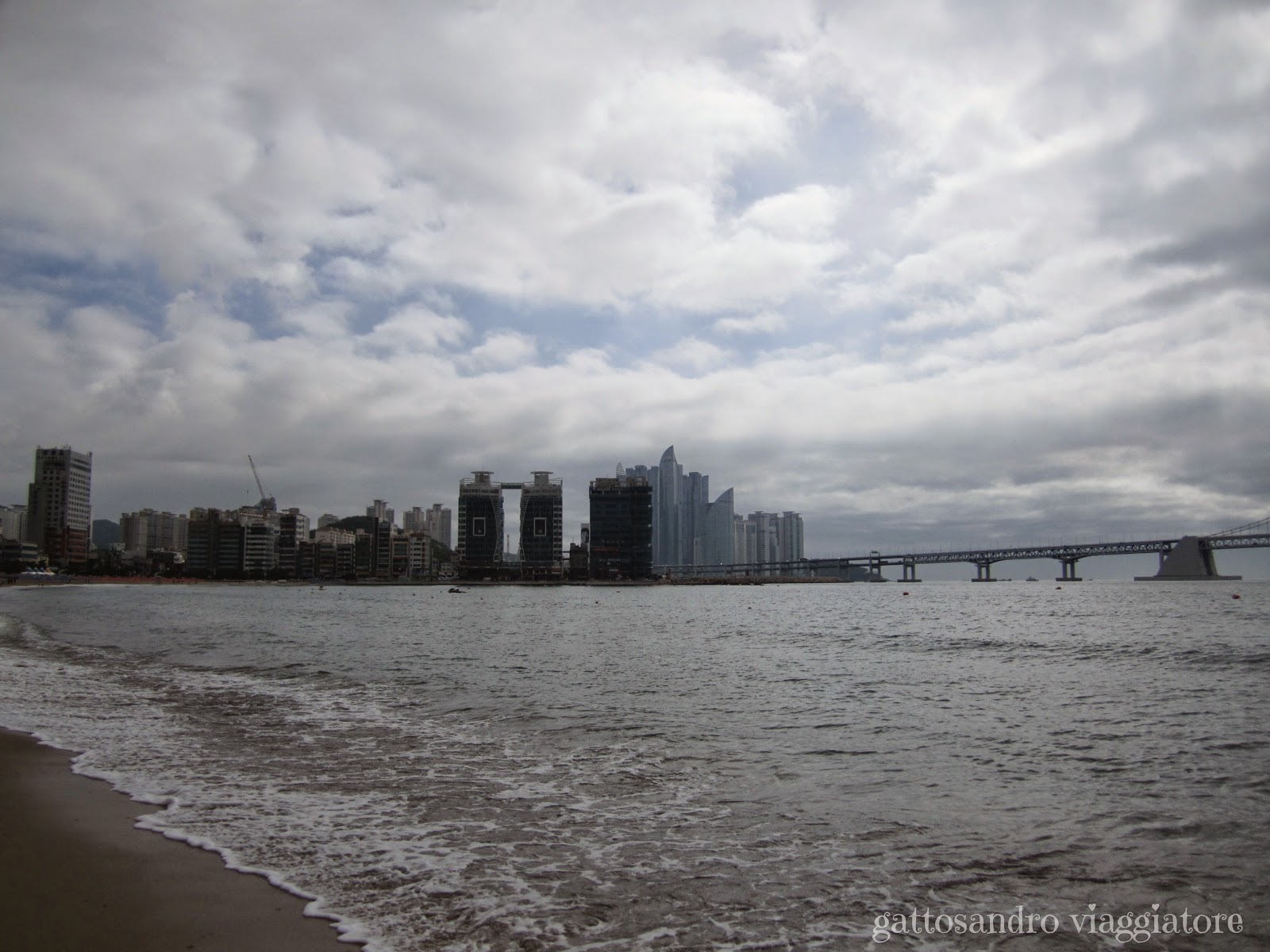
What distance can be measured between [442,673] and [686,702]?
10.0m

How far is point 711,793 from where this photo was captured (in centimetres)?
1103

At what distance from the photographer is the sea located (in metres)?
6.86

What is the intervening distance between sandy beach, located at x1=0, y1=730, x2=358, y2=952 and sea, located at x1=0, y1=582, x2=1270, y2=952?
28cm

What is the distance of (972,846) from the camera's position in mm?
8766

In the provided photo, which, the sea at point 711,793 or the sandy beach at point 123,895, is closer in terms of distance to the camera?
the sandy beach at point 123,895

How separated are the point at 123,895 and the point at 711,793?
6.97 metres

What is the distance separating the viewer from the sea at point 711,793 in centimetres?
686

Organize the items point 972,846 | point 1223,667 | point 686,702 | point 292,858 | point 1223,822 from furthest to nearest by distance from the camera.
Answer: point 1223,667
point 686,702
point 1223,822
point 972,846
point 292,858

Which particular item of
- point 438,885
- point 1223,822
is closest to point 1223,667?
point 1223,822

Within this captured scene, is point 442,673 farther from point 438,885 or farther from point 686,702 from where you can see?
point 438,885

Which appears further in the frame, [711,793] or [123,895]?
[711,793]

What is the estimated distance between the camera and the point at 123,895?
21.9 feet

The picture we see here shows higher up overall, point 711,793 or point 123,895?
point 123,895

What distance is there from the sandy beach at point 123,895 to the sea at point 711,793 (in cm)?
28
